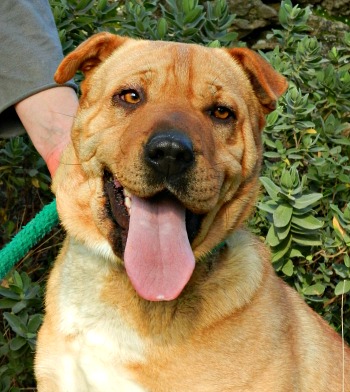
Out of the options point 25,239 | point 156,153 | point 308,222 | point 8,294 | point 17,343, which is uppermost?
point 156,153

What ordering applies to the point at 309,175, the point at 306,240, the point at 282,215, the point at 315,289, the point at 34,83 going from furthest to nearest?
1. the point at 309,175
2. the point at 315,289
3. the point at 306,240
4. the point at 282,215
5. the point at 34,83

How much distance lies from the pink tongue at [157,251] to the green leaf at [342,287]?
71.8 inches

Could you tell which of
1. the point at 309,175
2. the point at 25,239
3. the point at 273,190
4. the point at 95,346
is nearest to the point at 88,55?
the point at 25,239

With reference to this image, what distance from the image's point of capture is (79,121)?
13.0ft

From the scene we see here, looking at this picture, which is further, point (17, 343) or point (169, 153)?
point (17, 343)

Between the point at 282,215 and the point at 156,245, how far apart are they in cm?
156

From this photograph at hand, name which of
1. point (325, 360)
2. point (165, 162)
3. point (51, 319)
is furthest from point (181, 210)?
point (325, 360)

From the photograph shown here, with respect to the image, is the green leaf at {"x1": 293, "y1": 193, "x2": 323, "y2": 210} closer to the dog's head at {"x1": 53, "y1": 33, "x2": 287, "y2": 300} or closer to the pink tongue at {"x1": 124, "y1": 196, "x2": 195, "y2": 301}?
the dog's head at {"x1": 53, "y1": 33, "x2": 287, "y2": 300}

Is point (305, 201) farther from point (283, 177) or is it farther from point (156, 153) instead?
point (156, 153)

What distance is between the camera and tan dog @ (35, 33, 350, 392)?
3562 mm

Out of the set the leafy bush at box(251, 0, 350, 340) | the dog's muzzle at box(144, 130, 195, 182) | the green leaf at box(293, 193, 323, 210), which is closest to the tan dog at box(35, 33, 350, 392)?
the dog's muzzle at box(144, 130, 195, 182)

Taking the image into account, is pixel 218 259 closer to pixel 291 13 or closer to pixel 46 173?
pixel 46 173

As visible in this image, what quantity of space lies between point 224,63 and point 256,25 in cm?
357

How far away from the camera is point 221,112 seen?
3916 millimetres
